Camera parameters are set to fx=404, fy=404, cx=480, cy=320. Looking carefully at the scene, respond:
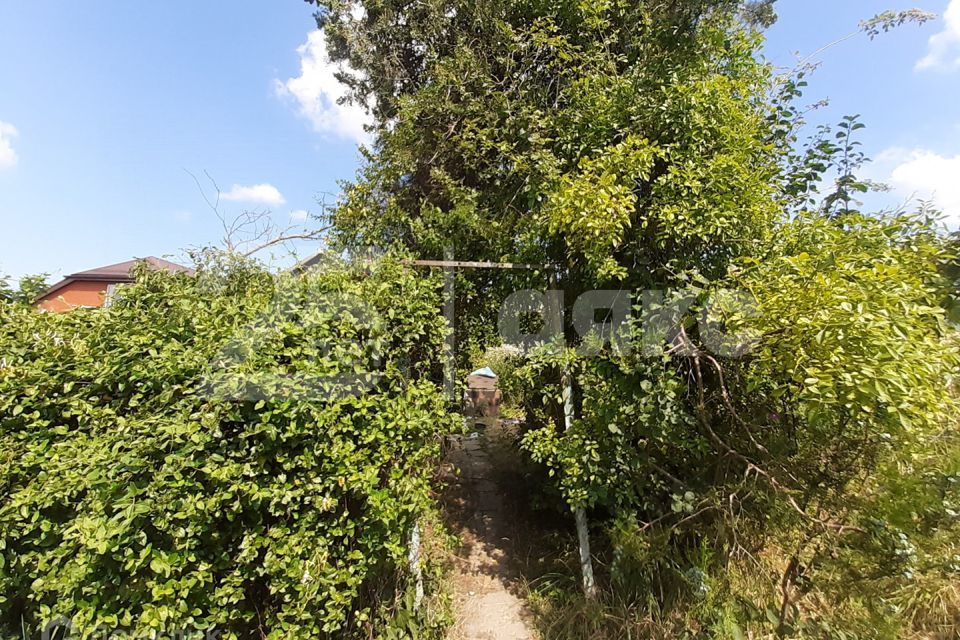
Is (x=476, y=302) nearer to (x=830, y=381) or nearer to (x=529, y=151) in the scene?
(x=529, y=151)

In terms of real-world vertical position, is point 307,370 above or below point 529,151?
below

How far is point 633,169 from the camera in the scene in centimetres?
266

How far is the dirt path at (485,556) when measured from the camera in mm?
2713

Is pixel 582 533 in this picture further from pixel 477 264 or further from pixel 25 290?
pixel 25 290

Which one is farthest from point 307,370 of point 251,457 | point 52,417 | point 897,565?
point 897,565

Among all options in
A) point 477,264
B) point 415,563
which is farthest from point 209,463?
point 477,264

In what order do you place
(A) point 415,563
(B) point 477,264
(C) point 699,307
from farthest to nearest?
(B) point 477,264 → (A) point 415,563 → (C) point 699,307

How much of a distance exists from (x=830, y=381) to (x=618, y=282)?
1477 mm

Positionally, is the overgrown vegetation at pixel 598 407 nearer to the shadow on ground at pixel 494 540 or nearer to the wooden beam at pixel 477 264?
the wooden beam at pixel 477 264

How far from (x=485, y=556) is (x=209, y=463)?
7.96ft

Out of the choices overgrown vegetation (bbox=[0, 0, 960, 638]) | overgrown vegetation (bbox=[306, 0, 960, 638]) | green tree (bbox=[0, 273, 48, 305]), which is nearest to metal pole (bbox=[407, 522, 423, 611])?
overgrown vegetation (bbox=[0, 0, 960, 638])

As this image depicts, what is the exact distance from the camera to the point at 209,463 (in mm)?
1805

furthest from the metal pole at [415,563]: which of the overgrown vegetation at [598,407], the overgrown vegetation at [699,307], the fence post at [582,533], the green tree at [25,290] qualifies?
the green tree at [25,290]

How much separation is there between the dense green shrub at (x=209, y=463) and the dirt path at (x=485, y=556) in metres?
0.68
